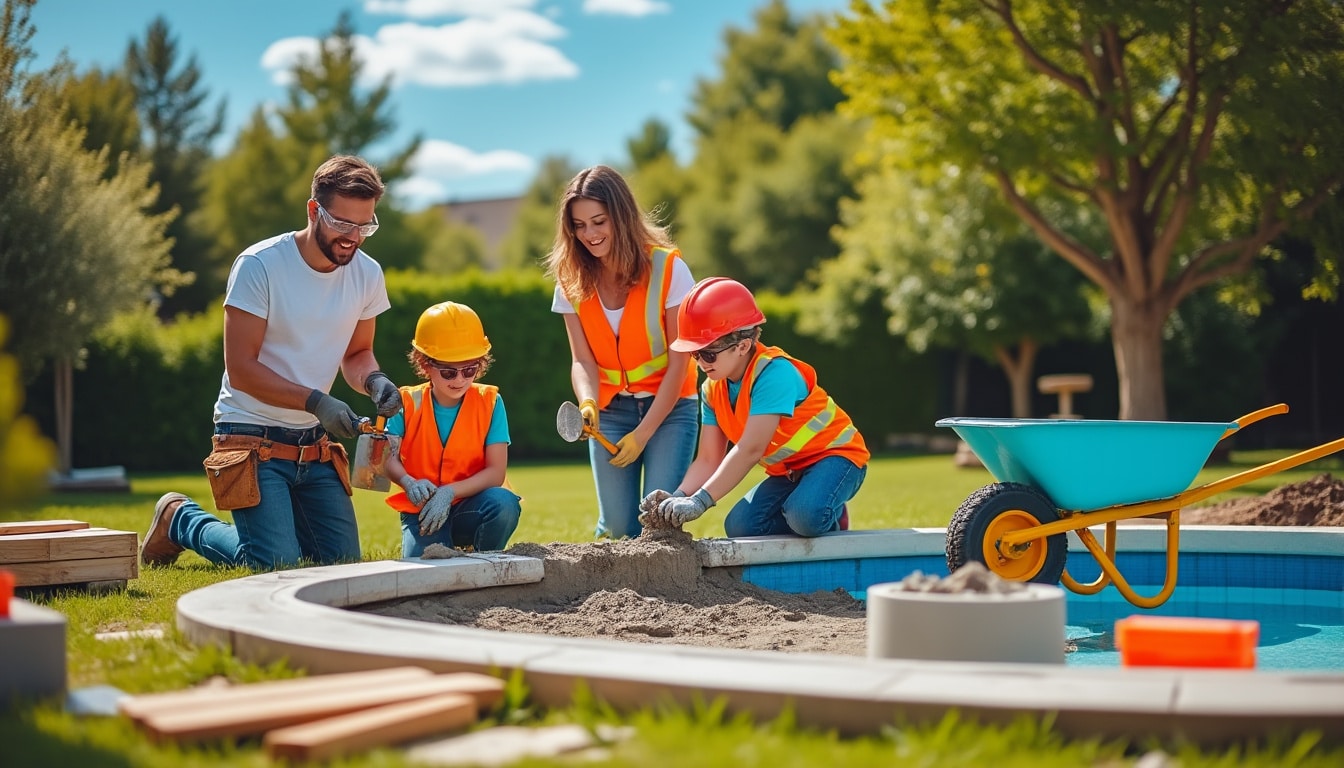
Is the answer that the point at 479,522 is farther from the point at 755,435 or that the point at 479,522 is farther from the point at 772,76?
the point at 772,76

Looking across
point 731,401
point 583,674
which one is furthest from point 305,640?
point 731,401

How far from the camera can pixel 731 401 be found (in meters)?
5.41

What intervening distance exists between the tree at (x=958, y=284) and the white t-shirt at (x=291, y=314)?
13765 millimetres

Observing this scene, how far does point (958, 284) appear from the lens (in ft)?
66.0

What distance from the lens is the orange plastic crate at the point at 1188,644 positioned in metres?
2.94

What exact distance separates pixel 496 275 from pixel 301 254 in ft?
46.7

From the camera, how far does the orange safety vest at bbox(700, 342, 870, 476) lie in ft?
17.7

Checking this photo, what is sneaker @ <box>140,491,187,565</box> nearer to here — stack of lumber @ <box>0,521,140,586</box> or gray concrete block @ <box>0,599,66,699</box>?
stack of lumber @ <box>0,521,140,586</box>

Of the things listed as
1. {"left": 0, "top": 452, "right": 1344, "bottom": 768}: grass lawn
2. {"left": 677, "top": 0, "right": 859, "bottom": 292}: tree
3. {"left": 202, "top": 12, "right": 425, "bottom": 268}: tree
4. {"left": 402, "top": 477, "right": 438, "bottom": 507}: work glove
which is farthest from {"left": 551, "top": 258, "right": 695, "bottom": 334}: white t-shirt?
{"left": 202, "top": 12, "right": 425, "bottom": 268}: tree

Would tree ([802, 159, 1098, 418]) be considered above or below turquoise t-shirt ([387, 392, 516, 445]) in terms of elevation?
above

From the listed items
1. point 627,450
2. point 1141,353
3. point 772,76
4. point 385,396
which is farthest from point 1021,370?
point 772,76

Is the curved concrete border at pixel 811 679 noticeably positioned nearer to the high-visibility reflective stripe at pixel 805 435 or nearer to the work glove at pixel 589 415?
the work glove at pixel 589 415

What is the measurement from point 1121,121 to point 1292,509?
295 inches

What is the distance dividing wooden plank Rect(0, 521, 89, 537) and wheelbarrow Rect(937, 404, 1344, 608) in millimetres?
3612
